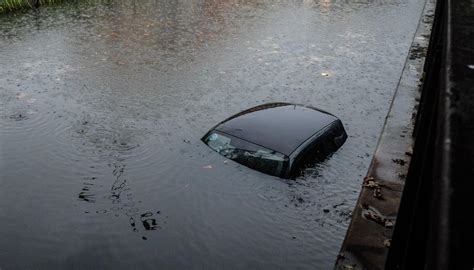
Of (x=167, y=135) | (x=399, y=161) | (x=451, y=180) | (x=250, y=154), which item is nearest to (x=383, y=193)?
(x=399, y=161)

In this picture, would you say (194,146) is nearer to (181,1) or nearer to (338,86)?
(338,86)

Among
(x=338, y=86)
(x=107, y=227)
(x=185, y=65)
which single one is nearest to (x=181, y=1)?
(x=185, y=65)

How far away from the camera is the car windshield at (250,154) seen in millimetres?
6395

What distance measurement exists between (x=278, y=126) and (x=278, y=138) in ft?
1.10

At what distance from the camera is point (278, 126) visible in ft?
22.9

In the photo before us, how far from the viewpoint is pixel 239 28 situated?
563 inches

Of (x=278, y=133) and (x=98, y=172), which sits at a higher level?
(x=278, y=133)

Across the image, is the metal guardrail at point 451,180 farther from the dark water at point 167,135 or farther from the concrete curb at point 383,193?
the dark water at point 167,135

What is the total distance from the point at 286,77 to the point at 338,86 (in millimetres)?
1131

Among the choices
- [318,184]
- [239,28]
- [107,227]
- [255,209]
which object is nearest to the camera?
[107,227]

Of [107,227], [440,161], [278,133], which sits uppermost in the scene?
[440,161]

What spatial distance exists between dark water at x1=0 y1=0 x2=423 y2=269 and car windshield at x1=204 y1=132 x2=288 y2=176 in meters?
0.13

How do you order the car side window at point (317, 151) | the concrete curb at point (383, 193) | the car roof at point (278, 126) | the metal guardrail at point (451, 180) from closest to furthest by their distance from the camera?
the metal guardrail at point (451, 180) → the concrete curb at point (383, 193) → the car side window at point (317, 151) → the car roof at point (278, 126)

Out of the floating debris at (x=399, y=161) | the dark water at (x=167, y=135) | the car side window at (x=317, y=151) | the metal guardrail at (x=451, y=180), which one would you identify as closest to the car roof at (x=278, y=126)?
the car side window at (x=317, y=151)
